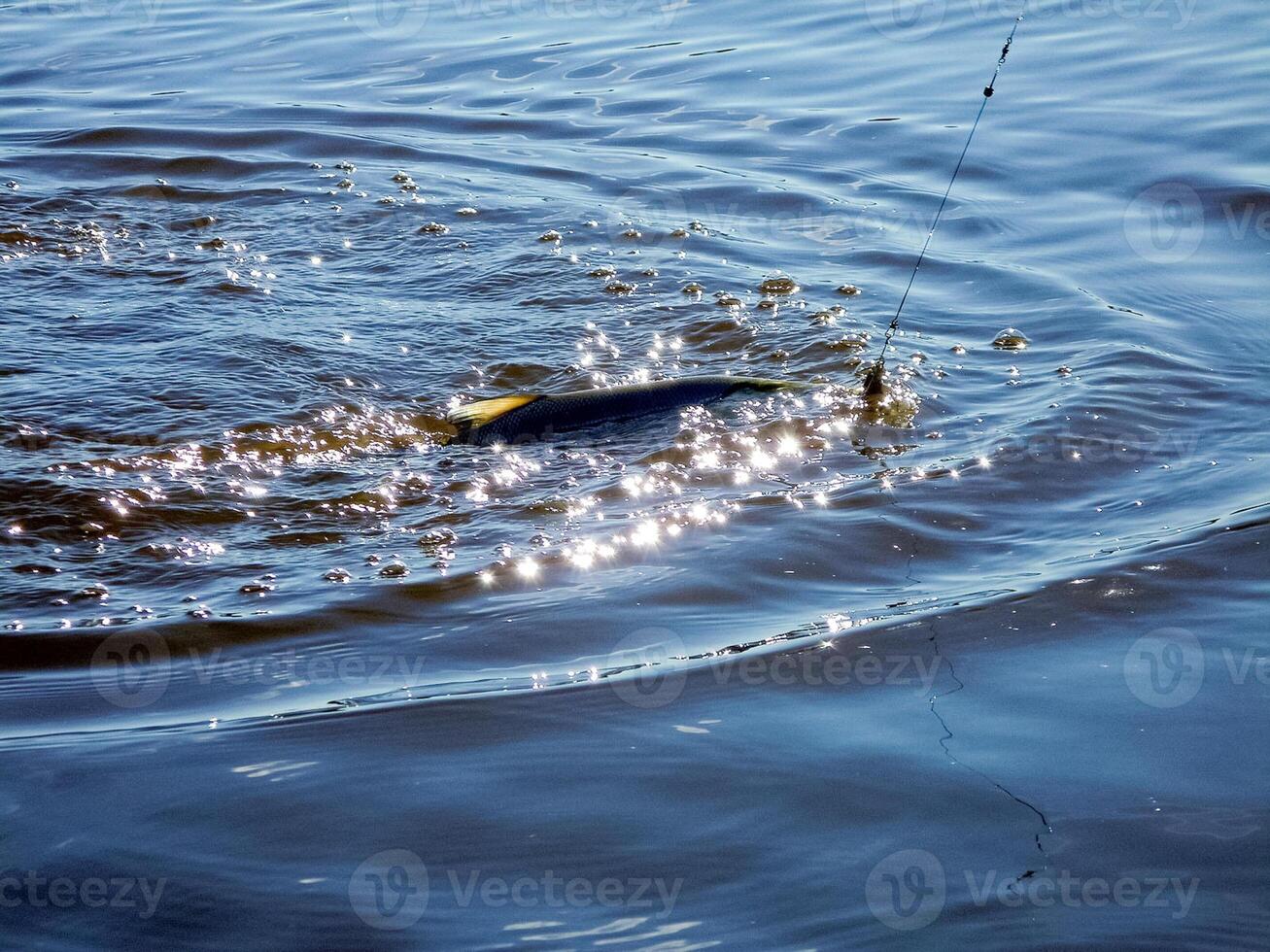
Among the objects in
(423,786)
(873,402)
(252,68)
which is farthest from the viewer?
A: (252,68)

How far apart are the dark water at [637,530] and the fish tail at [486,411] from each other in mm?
134

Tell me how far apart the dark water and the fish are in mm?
98

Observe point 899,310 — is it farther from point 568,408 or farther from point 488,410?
point 488,410

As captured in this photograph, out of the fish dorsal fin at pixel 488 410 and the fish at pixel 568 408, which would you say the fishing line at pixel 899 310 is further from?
the fish dorsal fin at pixel 488 410

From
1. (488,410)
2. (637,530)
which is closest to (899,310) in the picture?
(488,410)

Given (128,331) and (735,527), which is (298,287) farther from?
(735,527)

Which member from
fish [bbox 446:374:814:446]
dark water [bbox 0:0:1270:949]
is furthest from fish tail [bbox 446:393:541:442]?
dark water [bbox 0:0:1270:949]

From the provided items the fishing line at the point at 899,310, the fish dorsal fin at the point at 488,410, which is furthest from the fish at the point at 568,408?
the fishing line at the point at 899,310

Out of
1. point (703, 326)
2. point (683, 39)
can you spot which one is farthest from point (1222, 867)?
point (683, 39)

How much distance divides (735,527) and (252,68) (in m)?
7.19

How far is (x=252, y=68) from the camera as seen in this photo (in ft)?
32.4

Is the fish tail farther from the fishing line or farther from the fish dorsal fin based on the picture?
the fishing line

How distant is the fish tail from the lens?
4742 mm

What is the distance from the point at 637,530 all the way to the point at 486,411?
0.91m
